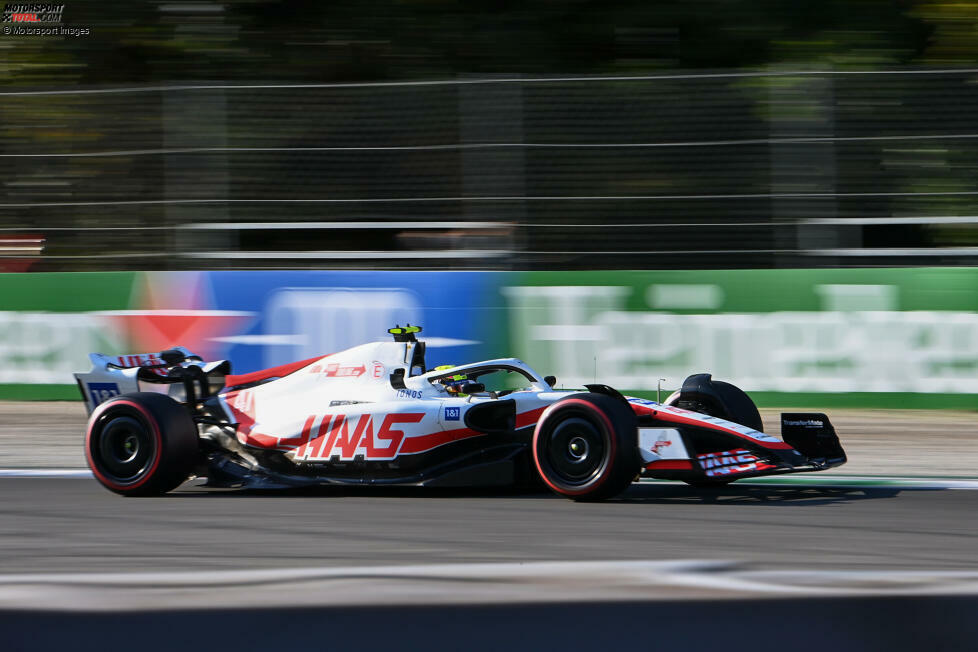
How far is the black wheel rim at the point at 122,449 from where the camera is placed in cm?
718

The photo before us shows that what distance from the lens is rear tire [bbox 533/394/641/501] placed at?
21.4ft

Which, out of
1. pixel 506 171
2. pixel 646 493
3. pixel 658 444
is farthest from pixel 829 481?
pixel 506 171

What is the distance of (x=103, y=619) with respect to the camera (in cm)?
374

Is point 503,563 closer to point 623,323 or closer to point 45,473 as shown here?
point 45,473

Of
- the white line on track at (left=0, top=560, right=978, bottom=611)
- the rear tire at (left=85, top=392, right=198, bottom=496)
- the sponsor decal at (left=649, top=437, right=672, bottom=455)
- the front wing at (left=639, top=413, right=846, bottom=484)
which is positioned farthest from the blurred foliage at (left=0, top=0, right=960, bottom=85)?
the white line on track at (left=0, top=560, right=978, bottom=611)

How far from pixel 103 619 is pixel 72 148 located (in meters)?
8.41

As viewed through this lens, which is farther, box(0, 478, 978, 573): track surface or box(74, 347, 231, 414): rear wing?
box(74, 347, 231, 414): rear wing

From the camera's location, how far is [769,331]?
1033cm

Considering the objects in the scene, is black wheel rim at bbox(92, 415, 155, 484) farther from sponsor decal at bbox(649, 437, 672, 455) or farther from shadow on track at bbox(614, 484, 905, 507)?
sponsor decal at bbox(649, 437, 672, 455)

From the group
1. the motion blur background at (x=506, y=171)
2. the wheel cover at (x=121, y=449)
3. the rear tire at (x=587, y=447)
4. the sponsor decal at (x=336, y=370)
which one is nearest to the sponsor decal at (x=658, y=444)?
the rear tire at (x=587, y=447)

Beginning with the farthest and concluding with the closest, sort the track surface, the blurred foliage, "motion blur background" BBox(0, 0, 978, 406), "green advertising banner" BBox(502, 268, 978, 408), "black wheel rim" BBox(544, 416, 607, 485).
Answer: the blurred foliage, "motion blur background" BBox(0, 0, 978, 406), "green advertising banner" BBox(502, 268, 978, 408), "black wheel rim" BBox(544, 416, 607, 485), the track surface

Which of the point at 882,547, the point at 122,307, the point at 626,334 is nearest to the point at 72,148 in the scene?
the point at 122,307

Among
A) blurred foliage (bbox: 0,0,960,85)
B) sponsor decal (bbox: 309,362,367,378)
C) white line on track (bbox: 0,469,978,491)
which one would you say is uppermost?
blurred foliage (bbox: 0,0,960,85)

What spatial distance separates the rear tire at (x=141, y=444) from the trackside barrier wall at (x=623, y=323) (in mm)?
3323
